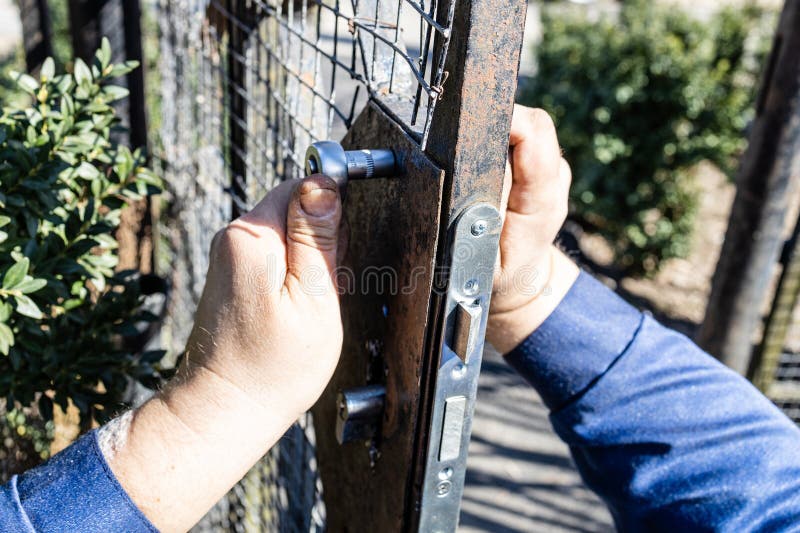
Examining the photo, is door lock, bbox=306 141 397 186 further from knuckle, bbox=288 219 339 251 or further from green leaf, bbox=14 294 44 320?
green leaf, bbox=14 294 44 320

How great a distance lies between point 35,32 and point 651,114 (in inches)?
225

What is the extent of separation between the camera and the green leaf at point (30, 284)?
1.41m

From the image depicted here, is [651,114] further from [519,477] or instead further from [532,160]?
[532,160]

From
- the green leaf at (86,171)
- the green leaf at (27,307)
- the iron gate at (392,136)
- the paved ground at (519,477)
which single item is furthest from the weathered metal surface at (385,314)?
the paved ground at (519,477)

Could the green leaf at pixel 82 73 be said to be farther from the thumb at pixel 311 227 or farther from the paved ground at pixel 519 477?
the paved ground at pixel 519 477

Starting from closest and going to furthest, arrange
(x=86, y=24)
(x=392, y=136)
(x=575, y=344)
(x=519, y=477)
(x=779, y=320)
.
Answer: (x=392, y=136) < (x=575, y=344) < (x=86, y=24) < (x=779, y=320) < (x=519, y=477)

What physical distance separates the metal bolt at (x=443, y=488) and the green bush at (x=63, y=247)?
0.91 m

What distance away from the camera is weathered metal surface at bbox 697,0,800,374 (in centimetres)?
319

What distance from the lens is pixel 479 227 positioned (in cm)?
92

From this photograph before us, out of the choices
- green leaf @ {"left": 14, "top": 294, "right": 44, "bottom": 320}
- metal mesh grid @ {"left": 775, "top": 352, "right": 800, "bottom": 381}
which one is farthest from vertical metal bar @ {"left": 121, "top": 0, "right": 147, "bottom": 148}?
metal mesh grid @ {"left": 775, "top": 352, "right": 800, "bottom": 381}

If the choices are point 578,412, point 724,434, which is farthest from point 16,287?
point 724,434

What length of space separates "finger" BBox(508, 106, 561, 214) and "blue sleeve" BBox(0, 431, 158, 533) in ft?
2.70

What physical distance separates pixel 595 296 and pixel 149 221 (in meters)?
2.37

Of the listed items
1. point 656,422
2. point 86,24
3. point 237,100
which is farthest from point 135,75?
point 656,422
